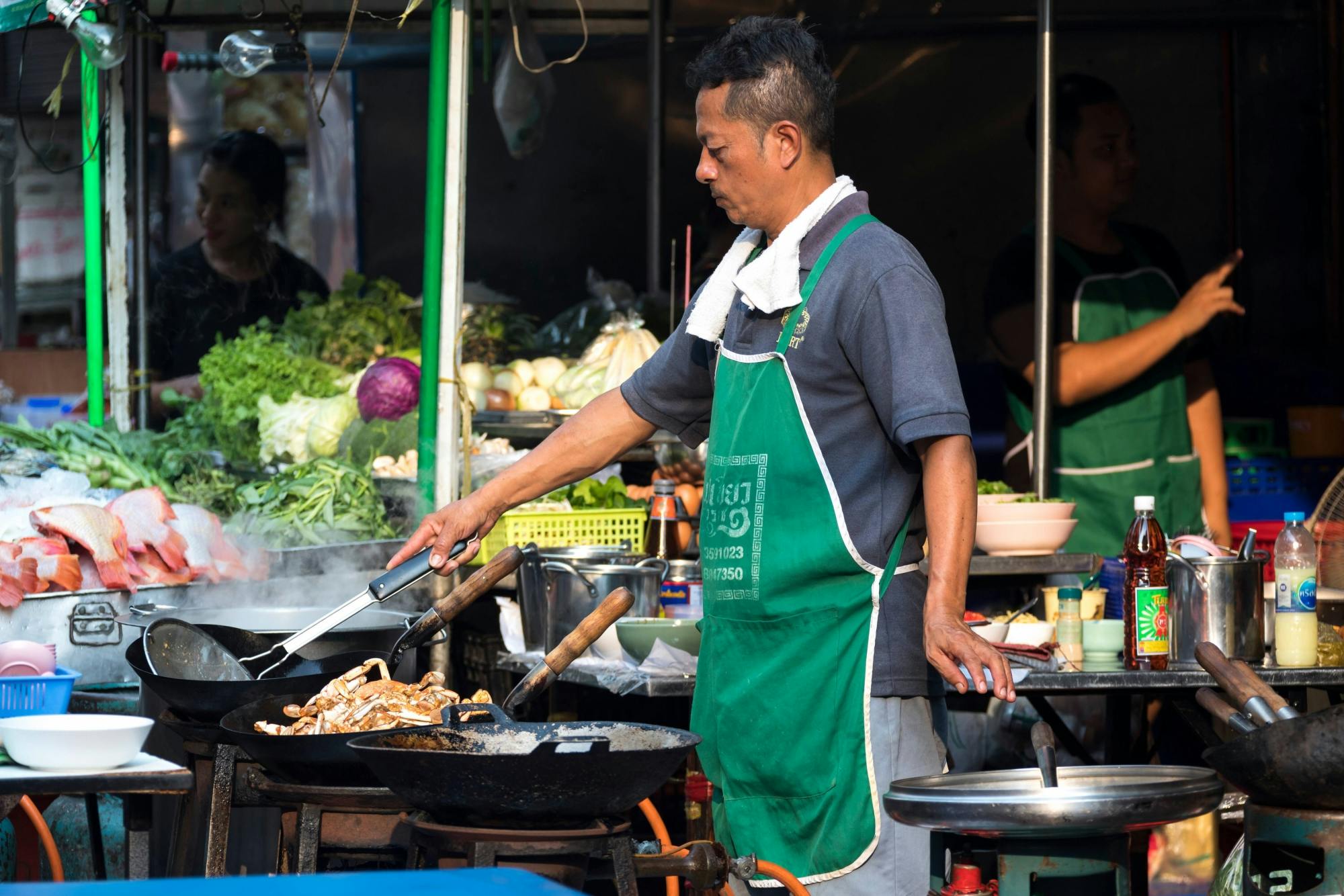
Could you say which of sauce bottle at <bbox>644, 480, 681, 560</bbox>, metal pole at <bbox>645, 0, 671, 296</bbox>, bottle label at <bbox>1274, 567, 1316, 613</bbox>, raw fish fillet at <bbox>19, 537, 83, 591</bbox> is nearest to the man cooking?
bottle label at <bbox>1274, 567, 1316, 613</bbox>

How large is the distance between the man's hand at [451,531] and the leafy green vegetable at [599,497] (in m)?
1.92

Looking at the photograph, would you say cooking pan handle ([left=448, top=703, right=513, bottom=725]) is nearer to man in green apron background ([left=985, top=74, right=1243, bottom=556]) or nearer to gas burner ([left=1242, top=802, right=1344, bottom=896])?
gas burner ([left=1242, top=802, right=1344, bottom=896])

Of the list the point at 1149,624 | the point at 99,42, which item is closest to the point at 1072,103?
the point at 1149,624

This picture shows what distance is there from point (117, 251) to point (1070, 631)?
4382 millimetres

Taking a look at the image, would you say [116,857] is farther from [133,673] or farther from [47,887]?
[47,887]

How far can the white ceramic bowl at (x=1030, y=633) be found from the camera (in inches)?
175

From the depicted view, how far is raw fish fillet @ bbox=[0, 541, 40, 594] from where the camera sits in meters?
4.60

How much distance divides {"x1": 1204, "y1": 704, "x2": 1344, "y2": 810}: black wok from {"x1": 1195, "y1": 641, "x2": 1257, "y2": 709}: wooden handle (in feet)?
0.68

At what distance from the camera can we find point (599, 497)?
5691 mm

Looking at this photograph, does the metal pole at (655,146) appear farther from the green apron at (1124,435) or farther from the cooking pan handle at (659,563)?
the cooking pan handle at (659,563)

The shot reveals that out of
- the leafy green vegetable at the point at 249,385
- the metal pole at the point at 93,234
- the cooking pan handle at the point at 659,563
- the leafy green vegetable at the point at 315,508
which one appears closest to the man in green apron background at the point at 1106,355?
the cooking pan handle at the point at 659,563

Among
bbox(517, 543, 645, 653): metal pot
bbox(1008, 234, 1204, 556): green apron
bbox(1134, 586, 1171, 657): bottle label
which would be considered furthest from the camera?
bbox(1008, 234, 1204, 556): green apron

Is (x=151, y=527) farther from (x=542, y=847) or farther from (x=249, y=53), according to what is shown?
(x=542, y=847)

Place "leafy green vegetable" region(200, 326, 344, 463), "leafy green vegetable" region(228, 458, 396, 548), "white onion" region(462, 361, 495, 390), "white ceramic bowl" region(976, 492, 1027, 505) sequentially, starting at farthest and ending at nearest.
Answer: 1. "leafy green vegetable" region(200, 326, 344, 463)
2. "white onion" region(462, 361, 495, 390)
3. "leafy green vegetable" region(228, 458, 396, 548)
4. "white ceramic bowl" region(976, 492, 1027, 505)
